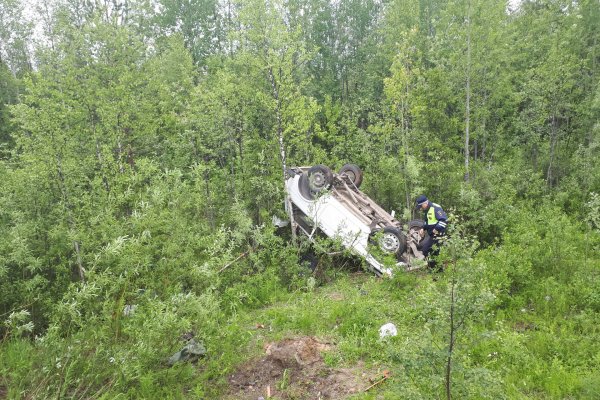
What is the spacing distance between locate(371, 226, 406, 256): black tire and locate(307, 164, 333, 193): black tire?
1654 millimetres

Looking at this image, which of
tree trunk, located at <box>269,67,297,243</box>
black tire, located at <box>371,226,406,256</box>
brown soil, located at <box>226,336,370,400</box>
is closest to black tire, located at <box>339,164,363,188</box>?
tree trunk, located at <box>269,67,297,243</box>

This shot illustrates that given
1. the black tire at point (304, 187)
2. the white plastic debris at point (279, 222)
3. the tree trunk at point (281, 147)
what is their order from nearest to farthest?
the black tire at point (304, 187), the tree trunk at point (281, 147), the white plastic debris at point (279, 222)

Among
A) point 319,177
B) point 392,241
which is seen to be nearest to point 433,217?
point 392,241

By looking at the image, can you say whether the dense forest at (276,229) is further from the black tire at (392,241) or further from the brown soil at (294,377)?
the black tire at (392,241)

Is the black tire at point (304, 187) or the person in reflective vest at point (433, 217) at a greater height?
the black tire at point (304, 187)

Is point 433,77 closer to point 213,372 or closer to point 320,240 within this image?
point 320,240

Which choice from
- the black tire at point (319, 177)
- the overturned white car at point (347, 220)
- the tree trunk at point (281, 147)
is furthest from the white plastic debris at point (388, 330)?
the tree trunk at point (281, 147)

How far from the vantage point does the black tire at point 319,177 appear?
9328mm

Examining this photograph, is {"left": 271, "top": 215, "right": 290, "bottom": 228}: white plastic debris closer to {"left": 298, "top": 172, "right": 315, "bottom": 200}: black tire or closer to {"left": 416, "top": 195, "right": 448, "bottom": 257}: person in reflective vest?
{"left": 298, "top": 172, "right": 315, "bottom": 200}: black tire

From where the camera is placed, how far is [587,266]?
295 inches

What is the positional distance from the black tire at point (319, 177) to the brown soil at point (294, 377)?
163 inches

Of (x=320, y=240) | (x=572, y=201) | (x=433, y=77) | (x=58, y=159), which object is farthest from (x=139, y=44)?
(x=572, y=201)

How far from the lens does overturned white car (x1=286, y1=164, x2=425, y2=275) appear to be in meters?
8.60

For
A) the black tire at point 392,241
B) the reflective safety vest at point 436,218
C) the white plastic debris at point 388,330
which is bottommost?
the white plastic debris at point 388,330
